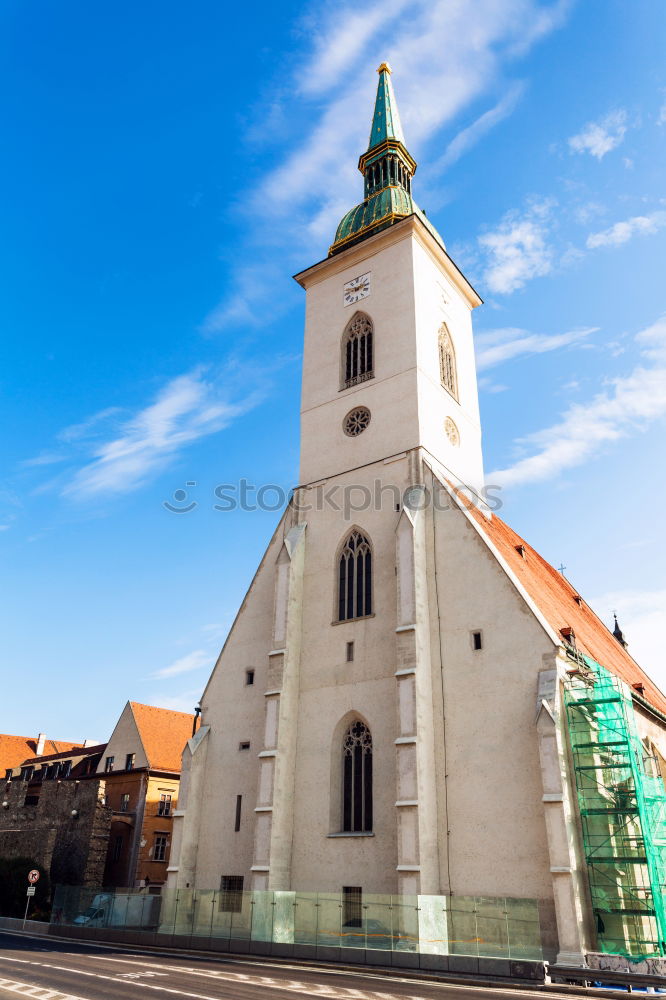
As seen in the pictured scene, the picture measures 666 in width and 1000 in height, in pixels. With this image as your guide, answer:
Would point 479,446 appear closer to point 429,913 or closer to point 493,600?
point 493,600

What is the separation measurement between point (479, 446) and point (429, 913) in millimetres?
18440

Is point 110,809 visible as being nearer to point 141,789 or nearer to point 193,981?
point 141,789

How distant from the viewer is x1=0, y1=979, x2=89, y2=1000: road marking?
1068cm

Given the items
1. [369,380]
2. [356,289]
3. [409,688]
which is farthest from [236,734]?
[356,289]

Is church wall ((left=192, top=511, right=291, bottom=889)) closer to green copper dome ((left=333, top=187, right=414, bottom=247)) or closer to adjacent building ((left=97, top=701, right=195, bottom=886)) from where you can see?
adjacent building ((left=97, top=701, right=195, bottom=886))

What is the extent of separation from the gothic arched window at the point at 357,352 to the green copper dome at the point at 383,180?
426 cm

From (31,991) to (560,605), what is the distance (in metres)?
21.5

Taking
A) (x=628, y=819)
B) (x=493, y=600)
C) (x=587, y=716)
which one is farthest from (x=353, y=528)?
(x=628, y=819)

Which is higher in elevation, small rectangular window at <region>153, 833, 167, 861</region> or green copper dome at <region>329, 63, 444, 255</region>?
green copper dome at <region>329, 63, 444, 255</region>

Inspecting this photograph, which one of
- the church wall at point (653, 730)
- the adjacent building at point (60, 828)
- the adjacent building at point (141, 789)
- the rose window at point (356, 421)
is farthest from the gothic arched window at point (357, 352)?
the adjacent building at point (141, 789)

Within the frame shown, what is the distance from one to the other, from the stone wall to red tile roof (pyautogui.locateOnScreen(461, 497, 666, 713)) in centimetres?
1974

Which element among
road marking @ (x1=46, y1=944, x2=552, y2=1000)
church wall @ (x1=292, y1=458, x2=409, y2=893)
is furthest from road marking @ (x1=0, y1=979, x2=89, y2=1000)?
church wall @ (x1=292, y1=458, x2=409, y2=893)

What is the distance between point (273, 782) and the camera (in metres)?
22.4

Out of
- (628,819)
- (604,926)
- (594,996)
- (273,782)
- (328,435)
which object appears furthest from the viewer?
(328,435)
